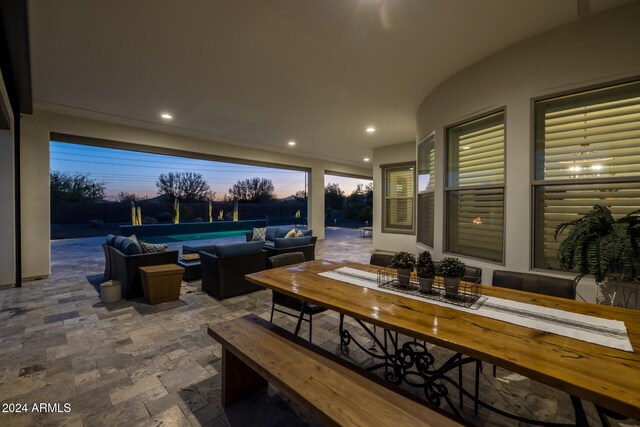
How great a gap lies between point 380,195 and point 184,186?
27.8ft

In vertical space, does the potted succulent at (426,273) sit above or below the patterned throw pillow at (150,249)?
above

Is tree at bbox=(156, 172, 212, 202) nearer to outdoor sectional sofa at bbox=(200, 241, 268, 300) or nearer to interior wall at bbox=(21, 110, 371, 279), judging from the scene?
interior wall at bbox=(21, 110, 371, 279)

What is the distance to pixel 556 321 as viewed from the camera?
4.23 feet

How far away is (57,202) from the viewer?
984 cm

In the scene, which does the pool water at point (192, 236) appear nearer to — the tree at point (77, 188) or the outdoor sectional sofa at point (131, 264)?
the tree at point (77, 188)

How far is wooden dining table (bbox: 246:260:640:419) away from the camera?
33.4 inches

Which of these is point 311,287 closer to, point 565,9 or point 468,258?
point 468,258

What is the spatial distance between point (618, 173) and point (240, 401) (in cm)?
343

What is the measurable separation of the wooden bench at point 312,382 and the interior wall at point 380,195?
540 cm

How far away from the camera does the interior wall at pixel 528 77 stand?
2191 mm

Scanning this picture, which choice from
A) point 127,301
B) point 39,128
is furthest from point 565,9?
point 39,128

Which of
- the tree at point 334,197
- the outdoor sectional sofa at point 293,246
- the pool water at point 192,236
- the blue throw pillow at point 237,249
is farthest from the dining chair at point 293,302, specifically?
the tree at point 334,197

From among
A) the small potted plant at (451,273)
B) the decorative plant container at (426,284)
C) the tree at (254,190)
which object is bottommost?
the decorative plant container at (426,284)

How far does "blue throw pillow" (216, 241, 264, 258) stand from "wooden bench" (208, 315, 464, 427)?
1798mm
